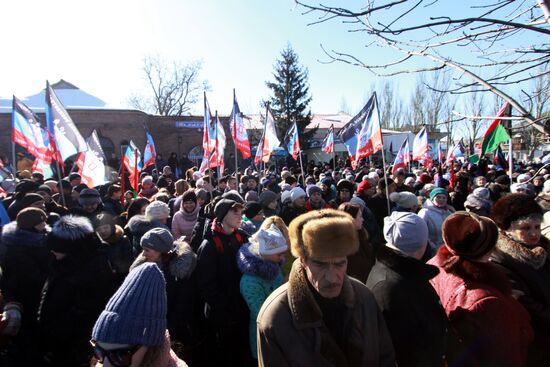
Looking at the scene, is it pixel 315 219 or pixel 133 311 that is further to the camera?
pixel 315 219

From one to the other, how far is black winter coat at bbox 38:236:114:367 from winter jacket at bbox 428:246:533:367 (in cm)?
260

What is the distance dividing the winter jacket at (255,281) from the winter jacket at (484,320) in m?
1.39

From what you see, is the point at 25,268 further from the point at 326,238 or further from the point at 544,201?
the point at 544,201

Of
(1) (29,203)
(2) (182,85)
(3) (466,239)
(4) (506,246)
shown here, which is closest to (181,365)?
(3) (466,239)

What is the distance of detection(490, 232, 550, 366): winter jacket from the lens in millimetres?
2410

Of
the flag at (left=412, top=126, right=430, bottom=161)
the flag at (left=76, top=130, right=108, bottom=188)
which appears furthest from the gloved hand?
the flag at (left=412, top=126, right=430, bottom=161)

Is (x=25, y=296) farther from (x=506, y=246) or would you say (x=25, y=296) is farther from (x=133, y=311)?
(x=506, y=246)

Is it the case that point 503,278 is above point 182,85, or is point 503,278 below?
below

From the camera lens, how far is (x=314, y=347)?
183cm

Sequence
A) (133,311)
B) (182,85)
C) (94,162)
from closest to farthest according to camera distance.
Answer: (133,311) < (94,162) < (182,85)

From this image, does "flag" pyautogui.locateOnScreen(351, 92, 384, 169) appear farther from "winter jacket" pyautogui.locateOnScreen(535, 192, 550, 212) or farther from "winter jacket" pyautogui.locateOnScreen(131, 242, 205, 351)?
"winter jacket" pyautogui.locateOnScreen(131, 242, 205, 351)

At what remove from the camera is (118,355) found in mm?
1631

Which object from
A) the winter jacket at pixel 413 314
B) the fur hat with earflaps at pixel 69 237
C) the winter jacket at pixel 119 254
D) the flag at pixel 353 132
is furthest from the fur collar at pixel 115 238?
the flag at pixel 353 132

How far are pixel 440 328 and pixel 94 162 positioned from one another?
306 inches
